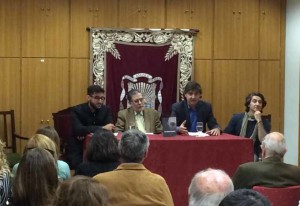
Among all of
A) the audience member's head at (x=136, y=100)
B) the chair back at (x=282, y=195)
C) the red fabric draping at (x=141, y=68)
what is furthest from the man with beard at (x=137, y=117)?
the chair back at (x=282, y=195)

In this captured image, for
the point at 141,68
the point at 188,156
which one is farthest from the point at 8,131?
the point at 188,156

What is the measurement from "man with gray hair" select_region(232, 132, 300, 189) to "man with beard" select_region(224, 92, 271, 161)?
1.85 m

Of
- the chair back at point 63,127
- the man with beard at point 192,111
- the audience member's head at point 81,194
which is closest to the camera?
the audience member's head at point 81,194

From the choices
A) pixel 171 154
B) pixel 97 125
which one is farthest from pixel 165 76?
pixel 171 154

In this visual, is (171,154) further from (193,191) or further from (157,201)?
(193,191)

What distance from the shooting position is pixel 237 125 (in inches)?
243

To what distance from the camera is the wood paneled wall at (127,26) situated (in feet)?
28.2

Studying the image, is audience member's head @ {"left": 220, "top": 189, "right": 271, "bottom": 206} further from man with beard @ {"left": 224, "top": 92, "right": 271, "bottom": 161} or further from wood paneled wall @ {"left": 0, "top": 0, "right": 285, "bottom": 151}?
wood paneled wall @ {"left": 0, "top": 0, "right": 285, "bottom": 151}

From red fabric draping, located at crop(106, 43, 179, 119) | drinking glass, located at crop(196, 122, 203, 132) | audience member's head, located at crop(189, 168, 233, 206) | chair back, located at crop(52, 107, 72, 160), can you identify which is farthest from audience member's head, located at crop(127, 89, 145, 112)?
audience member's head, located at crop(189, 168, 233, 206)

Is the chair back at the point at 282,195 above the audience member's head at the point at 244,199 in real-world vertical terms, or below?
below

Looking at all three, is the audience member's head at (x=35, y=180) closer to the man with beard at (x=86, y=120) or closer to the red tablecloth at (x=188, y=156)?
the red tablecloth at (x=188, y=156)

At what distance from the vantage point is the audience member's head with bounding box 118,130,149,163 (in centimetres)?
354

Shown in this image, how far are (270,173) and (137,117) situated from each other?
272 centimetres

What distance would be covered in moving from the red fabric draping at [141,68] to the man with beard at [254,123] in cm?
264
